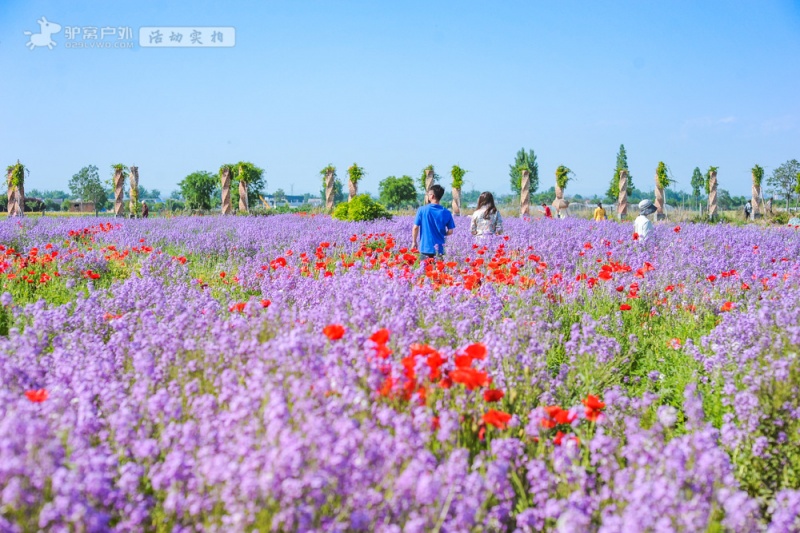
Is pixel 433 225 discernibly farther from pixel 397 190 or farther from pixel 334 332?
pixel 397 190

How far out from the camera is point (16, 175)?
25047 mm

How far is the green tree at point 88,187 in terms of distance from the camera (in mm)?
77500

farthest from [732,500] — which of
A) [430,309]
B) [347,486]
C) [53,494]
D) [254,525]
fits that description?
[430,309]

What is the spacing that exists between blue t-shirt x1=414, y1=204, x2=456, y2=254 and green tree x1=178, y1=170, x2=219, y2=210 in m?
45.9

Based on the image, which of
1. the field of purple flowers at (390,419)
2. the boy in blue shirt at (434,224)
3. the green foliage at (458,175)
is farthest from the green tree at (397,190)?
the field of purple flowers at (390,419)

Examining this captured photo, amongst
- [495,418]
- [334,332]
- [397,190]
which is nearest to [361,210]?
[334,332]

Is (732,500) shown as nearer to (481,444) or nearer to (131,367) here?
(481,444)

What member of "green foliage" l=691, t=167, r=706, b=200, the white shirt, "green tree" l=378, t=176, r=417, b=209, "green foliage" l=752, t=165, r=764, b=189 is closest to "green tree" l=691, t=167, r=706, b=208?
"green foliage" l=691, t=167, r=706, b=200

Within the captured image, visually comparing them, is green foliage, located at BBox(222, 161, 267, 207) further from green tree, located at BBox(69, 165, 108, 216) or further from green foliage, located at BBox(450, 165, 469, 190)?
green tree, located at BBox(69, 165, 108, 216)

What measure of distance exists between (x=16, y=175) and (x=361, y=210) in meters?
16.3

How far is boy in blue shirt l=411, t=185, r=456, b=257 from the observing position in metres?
7.37

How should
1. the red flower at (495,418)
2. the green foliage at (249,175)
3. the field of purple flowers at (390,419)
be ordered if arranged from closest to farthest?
the field of purple flowers at (390,419)
the red flower at (495,418)
the green foliage at (249,175)

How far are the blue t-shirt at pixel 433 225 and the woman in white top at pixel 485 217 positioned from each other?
3.59 ft

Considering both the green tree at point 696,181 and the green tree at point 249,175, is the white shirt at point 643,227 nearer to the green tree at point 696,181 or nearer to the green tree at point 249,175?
the green tree at point 249,175
